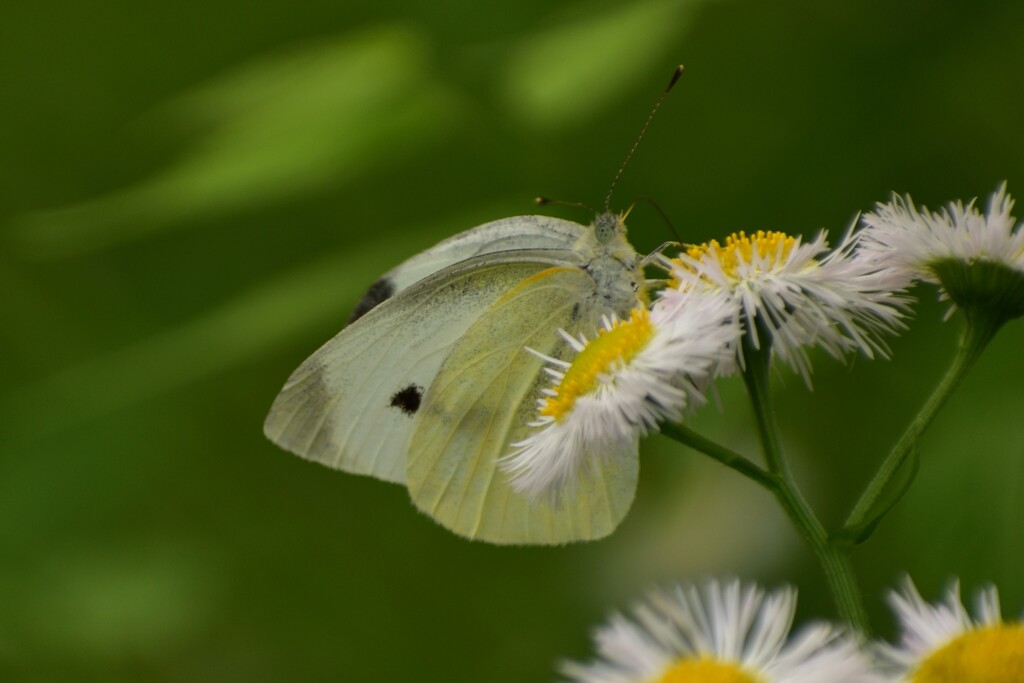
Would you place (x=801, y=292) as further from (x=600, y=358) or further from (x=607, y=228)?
(x=607, y=228)

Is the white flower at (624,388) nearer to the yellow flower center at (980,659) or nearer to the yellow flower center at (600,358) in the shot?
A: the yellow flower center at (600,358)

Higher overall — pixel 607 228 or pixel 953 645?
pixel 607 228

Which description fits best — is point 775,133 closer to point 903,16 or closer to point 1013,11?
point 903,16

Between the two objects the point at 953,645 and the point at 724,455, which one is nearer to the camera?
the point at 953,645

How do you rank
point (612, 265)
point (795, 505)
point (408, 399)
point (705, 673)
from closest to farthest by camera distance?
point (705, 673), point (795, 505), point (612, 265), point (408, 399)

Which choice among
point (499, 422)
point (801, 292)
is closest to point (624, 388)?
point (801, 292)

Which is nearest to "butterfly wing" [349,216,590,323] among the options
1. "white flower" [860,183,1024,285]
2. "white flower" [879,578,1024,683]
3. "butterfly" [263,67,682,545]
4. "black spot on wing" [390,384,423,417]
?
"butterfly" [263,67,682,545]

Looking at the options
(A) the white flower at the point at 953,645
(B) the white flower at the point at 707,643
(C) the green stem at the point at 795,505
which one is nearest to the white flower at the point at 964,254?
(C) the green stem at the point at 795,505

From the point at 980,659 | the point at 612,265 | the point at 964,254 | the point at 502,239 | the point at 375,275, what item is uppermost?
the point at 375,275
